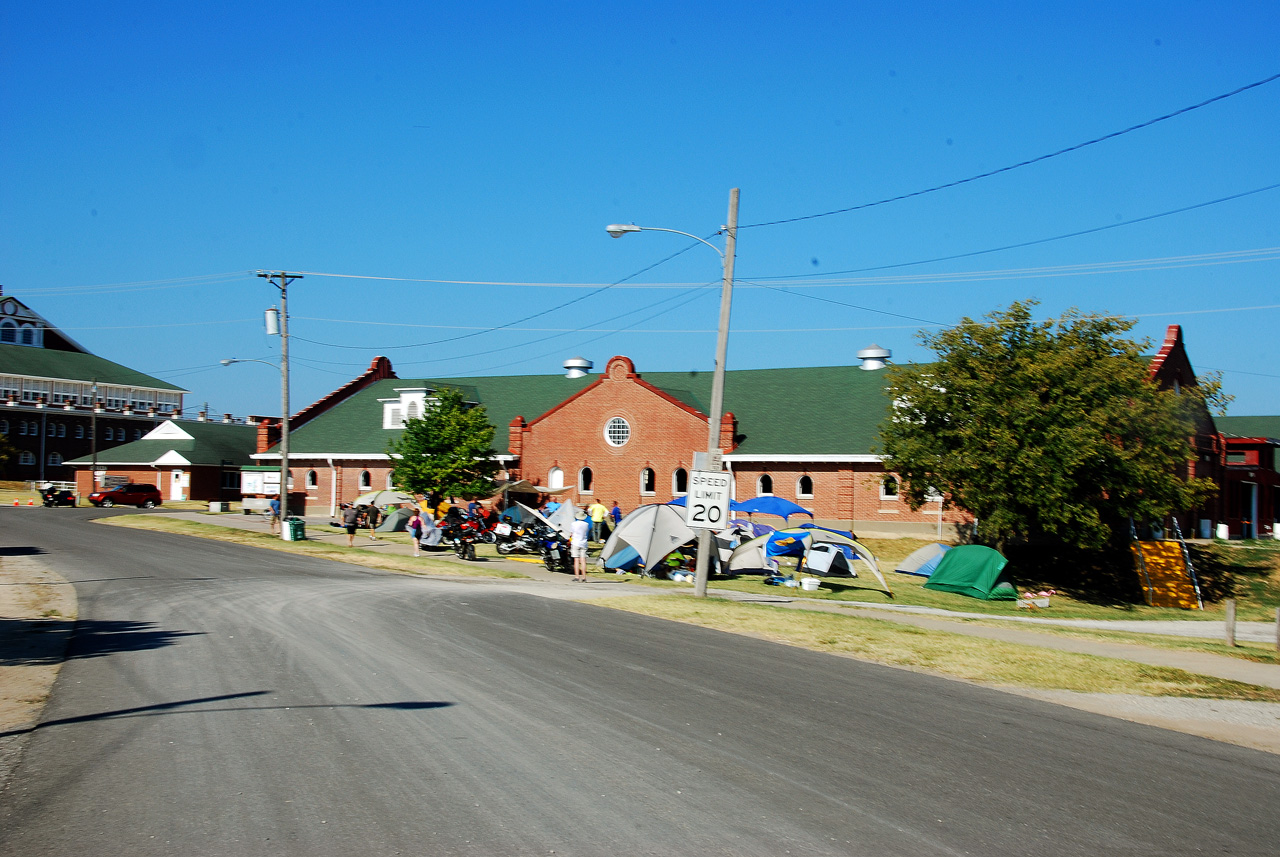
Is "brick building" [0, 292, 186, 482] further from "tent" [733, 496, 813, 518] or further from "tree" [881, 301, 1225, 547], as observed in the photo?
"tree" [881, 301, 1225, 547]

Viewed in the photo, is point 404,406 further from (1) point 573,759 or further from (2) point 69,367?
(2) point 69,367

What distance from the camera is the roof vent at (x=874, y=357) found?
49125 mm

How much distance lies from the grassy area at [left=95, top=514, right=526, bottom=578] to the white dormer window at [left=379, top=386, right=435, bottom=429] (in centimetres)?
1286

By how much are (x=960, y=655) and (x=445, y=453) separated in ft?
99.5

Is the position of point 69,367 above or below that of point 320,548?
above

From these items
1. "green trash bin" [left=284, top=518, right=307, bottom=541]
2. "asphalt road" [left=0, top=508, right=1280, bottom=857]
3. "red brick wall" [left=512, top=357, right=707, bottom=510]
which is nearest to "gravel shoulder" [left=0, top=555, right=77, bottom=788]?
"asphalt road" [left=0, top=508, right=1280, bottom=857]

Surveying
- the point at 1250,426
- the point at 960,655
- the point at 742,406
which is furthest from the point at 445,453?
the point at 1250,426

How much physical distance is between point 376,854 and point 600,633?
997 centimetres

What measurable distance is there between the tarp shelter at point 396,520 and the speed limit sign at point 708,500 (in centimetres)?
2612

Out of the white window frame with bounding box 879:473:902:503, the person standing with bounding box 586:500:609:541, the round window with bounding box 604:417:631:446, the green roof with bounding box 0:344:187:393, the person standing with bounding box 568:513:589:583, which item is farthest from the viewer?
the green roof with bounding box 0:344:187:393


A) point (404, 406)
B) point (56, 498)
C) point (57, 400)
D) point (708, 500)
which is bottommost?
point (56, 498)

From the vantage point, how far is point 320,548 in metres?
34.7

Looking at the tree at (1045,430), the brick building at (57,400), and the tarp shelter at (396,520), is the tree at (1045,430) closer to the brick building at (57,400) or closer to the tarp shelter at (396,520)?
the tarp shelter at (396,520)

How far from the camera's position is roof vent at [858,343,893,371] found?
49.1m
